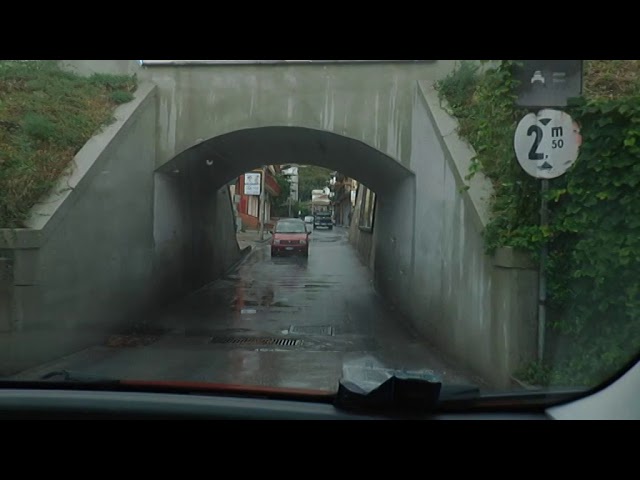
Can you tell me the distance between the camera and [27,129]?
32.7ft

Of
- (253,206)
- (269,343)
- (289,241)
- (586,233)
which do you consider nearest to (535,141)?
(586,233)

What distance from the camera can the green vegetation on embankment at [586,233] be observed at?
536 centimetres

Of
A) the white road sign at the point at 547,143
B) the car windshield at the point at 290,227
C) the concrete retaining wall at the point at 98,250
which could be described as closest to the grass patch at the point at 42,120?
the concrete retaining wall at the point at 98,250

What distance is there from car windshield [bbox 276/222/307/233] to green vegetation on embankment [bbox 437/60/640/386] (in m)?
19.5

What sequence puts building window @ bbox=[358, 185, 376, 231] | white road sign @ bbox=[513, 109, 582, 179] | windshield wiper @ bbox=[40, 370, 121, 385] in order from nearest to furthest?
windshield wiper @ bbox=[40, 370, 121, 385] < white road sign @ bbox=[513, 109, 582, 179] < building window @ bbox=[358, 185, 376, 231]

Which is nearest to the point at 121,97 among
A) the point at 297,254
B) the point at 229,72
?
the point at 229,72

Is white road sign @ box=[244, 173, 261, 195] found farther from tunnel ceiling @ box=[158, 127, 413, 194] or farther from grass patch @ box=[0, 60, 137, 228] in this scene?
grass patch @ box=[0, 60, 137, 228]

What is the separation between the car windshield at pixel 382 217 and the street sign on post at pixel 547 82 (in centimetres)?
2

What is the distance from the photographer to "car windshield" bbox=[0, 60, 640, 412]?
231 inches

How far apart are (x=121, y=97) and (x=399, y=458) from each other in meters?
10.2

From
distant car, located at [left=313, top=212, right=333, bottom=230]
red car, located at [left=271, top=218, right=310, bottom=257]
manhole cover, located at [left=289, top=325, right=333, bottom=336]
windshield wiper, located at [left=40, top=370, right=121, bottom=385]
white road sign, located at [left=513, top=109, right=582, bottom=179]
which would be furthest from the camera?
distant car, located at [left=313, top=212, right=333, bottom=230]

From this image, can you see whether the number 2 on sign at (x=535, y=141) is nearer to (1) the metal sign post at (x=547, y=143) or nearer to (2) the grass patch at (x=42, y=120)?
(1) the metal sign post at (x=547, y=143)

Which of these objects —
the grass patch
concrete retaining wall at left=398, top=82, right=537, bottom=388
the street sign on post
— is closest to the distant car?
concrete retaining wall at left=398, top=82, right=537, bottom=388

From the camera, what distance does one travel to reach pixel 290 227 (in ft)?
87.8
